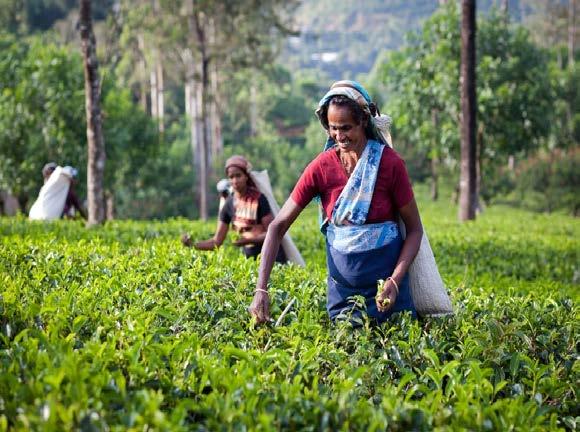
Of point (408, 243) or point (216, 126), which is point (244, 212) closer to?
point (408, 243)

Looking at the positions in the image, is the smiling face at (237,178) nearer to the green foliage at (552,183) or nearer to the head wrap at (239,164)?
the head wrap at (239,164)

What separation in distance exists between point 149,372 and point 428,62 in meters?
18.8

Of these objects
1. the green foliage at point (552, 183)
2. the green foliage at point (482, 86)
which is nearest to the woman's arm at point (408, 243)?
the green foliage at point (482, 86)

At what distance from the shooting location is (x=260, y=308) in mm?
3568

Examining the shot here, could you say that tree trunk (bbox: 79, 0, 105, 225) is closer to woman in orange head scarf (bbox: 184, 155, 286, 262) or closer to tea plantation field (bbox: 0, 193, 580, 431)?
woman in orange head scarf (bbox: 184, 155, 286, 262)

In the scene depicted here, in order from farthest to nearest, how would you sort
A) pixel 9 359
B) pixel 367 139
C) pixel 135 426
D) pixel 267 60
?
1. pixel 267 60
2. pixel 367 139
3. pixel 9 359
4. pixel 135 426

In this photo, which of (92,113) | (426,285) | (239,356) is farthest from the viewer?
(92,113)

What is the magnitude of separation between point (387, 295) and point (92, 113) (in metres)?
9.11

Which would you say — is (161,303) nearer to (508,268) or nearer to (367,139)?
(367,139)

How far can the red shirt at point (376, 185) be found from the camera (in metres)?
3.59

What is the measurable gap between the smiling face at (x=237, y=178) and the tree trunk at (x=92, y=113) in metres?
5.21

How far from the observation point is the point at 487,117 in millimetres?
20406

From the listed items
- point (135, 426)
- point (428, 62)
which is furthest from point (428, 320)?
point (428, 62)

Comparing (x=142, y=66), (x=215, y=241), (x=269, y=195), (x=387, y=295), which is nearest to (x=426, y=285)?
(x=387, y=295)
